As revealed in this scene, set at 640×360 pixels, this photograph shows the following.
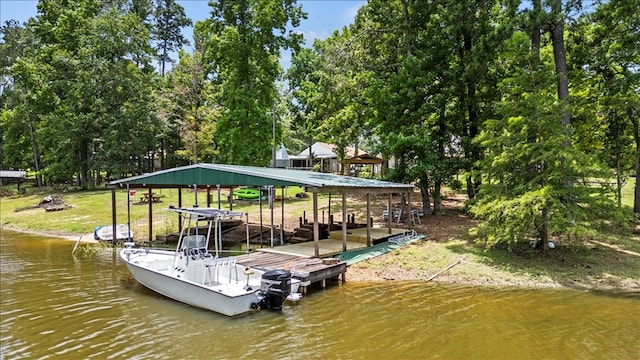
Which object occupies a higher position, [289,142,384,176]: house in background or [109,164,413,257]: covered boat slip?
[289,142,384,176]: house in background

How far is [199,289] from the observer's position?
30.7 feet

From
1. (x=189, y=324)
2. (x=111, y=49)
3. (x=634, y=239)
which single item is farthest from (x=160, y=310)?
(x=111, y=49)

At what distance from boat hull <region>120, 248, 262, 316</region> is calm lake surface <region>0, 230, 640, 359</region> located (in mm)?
208

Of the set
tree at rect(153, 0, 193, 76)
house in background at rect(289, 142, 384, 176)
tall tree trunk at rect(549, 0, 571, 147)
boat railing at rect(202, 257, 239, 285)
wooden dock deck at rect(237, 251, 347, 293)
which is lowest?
wooden dock deck at rect(237, 251, 347, 293)

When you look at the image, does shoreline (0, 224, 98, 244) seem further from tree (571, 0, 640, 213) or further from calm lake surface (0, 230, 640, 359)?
tree (571, 0, 640, 213)

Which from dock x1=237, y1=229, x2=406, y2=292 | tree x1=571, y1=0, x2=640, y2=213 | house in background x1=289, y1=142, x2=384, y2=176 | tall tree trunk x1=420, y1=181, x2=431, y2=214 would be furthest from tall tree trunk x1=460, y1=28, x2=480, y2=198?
house in background x1=289, y1=142, x2=384, y2=176

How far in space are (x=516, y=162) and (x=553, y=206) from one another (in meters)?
1.87

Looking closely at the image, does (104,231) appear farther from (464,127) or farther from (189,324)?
(464,127)

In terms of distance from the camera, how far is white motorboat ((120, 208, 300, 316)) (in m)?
9.09

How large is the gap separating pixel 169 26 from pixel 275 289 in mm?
50334

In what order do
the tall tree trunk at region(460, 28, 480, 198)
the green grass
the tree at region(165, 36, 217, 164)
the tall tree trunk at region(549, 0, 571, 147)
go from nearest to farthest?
1. the tall tree trunk at region(549, 0, 571, 147)
2. the tall tree trunk at region(460, 28, 480, 198)
3. the green grass
4. the tree at region(165, 36, 217, 164)

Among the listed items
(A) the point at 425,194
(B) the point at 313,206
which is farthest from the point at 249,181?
(A) the point at 425,194

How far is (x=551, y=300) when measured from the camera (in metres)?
10.0

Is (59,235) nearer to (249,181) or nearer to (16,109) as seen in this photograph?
(249,181)
